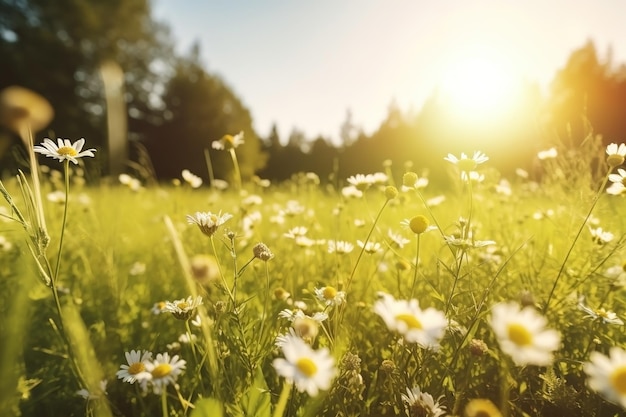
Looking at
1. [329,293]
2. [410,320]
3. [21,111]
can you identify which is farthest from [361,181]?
[21,111]

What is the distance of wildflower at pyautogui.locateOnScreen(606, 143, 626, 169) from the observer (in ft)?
3.92

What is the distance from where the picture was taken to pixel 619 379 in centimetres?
59

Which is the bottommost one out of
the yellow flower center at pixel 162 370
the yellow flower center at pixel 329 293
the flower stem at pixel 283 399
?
the yellow flower center at pixel 162 370

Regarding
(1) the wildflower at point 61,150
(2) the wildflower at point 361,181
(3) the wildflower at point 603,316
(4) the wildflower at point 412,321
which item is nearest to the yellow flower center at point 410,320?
(4) the wildflower at point 412,321

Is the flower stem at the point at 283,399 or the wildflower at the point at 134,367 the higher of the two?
the flower stem at the point at 283,399

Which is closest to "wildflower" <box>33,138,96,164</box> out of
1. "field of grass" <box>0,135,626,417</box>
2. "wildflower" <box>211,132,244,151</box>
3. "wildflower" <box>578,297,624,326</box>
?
"field of grass" <box>0,135,626,417</box>

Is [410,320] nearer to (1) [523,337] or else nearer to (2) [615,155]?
(1) [523,337]

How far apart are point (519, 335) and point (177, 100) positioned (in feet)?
62.4

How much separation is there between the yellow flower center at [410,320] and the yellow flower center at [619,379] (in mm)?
273

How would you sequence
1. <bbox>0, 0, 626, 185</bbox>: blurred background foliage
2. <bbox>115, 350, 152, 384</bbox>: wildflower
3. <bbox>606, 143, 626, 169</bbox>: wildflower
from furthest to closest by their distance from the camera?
<bbox>0, 0, 626, 185</bbox>: blurred background foliage → <bbox>606, 143, 626, 169</bbox>: wildflower → <bbox>115, 350, 152, 384</bbox>: wildflower

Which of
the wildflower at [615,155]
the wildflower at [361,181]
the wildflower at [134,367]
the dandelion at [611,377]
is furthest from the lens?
the wildflower at [361,181]

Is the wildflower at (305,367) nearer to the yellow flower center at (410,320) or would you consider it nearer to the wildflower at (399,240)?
the yellow flower center at (410,320)

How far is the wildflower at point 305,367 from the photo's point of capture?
0.59 metres

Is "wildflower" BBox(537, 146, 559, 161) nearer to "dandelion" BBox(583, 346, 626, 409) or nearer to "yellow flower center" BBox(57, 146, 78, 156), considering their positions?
"dandelion" BBox(583, 346, 626, 409)
